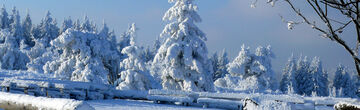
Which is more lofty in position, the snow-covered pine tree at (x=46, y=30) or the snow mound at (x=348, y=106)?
the snow-covered pine tree at (x=46, y=30)

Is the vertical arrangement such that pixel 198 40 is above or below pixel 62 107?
above

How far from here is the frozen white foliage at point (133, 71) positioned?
24531 mm

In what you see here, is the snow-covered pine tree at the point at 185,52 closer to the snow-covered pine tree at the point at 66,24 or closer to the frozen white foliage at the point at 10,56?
the frozen white foliage at the point at 10,56

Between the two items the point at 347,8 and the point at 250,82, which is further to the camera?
the point at 250,82

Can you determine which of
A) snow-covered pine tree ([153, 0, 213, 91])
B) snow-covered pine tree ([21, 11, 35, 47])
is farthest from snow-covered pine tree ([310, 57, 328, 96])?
snow-covered pine tree ([21, 11, 35, 47])

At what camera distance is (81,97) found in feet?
49.6

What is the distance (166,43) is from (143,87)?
3915 millimetres

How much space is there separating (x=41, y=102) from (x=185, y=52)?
1676 cm

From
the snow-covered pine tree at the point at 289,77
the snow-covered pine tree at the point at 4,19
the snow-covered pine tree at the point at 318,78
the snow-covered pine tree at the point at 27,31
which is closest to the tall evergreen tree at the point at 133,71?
the snow-covered pine tree at the point at 289,77

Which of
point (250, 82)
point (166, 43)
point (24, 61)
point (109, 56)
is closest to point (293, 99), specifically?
point (166, 43)

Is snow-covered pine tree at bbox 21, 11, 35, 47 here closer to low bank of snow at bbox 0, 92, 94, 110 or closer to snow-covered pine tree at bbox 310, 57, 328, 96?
snow-covered pine tree at bbox 310, 57, 328, 96

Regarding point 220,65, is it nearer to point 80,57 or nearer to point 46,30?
point 46,30

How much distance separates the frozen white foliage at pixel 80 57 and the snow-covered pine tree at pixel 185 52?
5474 millimetres

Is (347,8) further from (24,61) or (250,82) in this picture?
(24,61)
